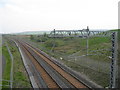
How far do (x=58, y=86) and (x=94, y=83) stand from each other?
14.7 ft

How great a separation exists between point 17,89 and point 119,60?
20.3 m

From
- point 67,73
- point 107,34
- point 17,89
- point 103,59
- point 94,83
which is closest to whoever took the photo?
point 17,89

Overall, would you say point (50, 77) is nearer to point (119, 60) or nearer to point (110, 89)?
point (110, 89)

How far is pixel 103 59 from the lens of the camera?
32750 millimetres

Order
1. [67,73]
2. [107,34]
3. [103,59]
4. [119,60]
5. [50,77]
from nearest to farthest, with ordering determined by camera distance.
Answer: [107,34] → [50,77] → [67,73] → [119,60] → [103,59]

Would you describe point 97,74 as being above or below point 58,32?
below

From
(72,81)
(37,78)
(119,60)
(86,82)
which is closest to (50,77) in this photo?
(37,78)

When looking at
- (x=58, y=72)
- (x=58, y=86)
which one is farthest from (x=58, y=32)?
(x=58, y=86)

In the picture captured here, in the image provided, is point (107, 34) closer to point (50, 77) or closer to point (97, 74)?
point (97, 74)

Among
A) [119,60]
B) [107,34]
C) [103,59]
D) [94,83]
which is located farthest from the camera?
[103,59]

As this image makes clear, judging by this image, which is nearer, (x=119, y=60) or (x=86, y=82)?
(x=86, y=82)

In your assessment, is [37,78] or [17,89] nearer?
[17,89]

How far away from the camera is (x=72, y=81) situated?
19.3 metres

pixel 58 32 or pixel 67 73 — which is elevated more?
pixel 58 32
